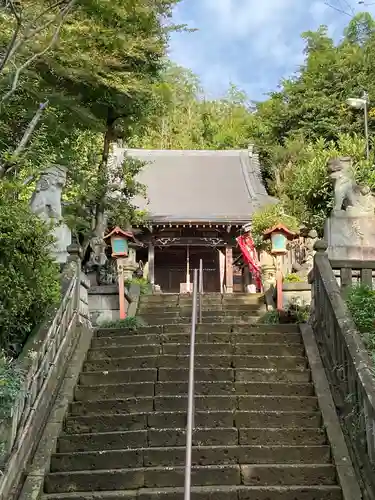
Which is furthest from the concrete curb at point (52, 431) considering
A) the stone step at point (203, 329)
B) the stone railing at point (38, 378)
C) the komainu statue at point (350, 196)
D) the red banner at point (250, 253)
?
the red banner at point (250, 253)

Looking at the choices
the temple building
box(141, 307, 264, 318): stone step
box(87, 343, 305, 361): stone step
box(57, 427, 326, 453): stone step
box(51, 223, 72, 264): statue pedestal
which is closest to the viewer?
box(57, 427, 326, 453): stone step

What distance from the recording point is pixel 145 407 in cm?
688

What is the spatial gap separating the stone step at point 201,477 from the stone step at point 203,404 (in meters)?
1.02

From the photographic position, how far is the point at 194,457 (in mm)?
5941

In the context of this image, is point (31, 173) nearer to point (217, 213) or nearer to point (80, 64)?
point (80, 64)

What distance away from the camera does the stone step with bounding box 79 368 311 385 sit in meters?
7.36

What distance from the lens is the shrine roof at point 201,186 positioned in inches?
798

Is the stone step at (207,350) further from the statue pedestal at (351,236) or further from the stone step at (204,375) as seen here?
the statue pedestal at (351,236)

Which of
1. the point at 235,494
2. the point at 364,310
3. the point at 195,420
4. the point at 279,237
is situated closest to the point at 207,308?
the point at 279,237

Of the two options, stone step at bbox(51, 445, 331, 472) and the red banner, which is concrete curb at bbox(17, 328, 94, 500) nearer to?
stone step at bbox(51, 445, 331, 472)

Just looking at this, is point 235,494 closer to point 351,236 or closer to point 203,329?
point 203,329

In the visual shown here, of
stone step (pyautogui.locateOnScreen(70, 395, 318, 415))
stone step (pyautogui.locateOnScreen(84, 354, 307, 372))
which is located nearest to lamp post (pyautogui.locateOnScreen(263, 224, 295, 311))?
stone step (pyautogui.locateOnScreen(84, 354, 307, 372))

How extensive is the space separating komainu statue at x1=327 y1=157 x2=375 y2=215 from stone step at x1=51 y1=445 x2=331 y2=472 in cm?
525

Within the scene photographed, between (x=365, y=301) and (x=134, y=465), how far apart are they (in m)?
3.28
